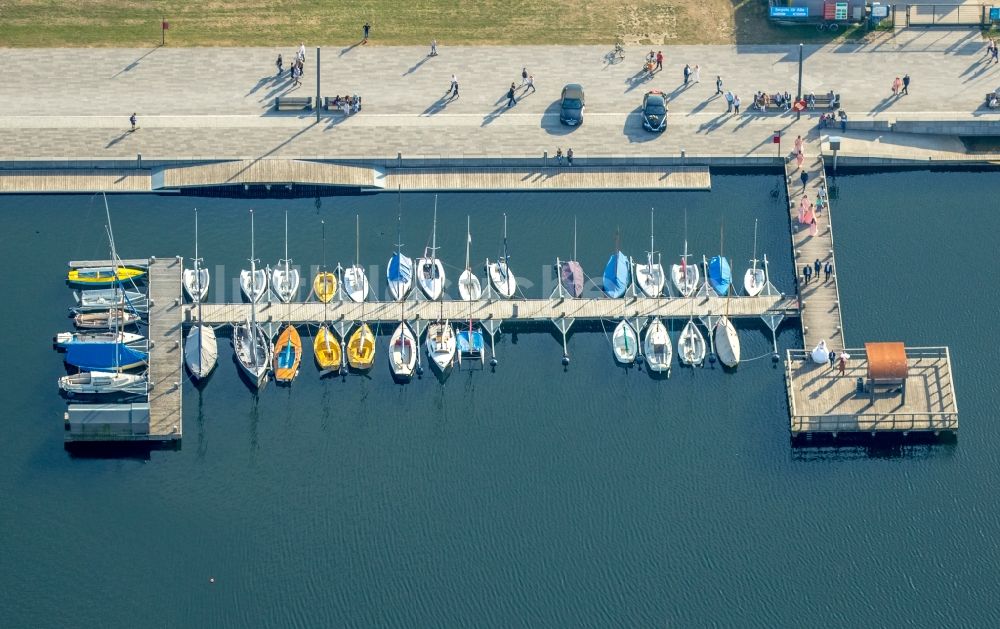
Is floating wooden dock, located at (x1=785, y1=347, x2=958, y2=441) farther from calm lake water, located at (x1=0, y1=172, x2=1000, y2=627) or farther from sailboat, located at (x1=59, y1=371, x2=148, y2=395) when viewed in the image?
sailboat, located at (x1=59, y1=371, x2=148, y2=395)

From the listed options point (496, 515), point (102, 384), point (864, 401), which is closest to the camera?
point (496, 515)

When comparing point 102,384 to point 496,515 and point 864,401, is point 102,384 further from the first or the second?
point 864,401

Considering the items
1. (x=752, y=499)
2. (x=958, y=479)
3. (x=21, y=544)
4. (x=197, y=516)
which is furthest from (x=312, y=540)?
(x=958, y=479)

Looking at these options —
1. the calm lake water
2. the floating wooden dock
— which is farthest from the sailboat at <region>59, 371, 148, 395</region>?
the floating wooden dock

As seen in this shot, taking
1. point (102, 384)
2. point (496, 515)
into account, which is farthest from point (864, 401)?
point (102, 384)

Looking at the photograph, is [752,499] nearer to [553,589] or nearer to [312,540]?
[553,589]
